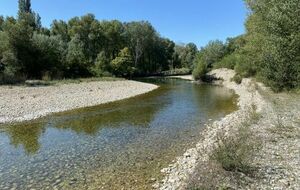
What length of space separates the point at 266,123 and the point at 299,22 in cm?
714

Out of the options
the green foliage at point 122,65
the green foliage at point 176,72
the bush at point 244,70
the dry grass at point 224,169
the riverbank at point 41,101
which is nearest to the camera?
the dry grass at point 224,169

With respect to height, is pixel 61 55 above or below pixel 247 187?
above

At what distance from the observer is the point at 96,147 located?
15.7m

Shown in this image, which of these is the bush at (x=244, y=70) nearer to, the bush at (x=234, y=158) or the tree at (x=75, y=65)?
the tree at (x=75, y=65)

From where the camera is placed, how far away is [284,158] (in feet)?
35.8

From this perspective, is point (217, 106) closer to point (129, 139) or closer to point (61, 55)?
point (129, 139)

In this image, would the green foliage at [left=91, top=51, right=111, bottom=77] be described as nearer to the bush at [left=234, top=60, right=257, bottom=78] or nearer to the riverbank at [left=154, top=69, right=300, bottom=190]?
the bush at [left=234, top=60, right=257, bottom=78]

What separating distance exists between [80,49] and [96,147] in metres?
57.4

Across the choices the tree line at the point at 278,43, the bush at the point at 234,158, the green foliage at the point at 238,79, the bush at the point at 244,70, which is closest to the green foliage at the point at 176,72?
the green foliage at the point at 238,79

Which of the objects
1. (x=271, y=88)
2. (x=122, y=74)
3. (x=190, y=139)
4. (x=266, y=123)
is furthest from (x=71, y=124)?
(x=122, y=74)

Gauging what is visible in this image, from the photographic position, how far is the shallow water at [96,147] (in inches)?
449

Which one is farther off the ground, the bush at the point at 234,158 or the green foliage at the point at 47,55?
the green foliage at the point at 47,55

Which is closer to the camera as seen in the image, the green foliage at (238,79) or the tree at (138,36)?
the green foliage at (238,79)

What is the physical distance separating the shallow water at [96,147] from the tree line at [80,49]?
2363 cm
